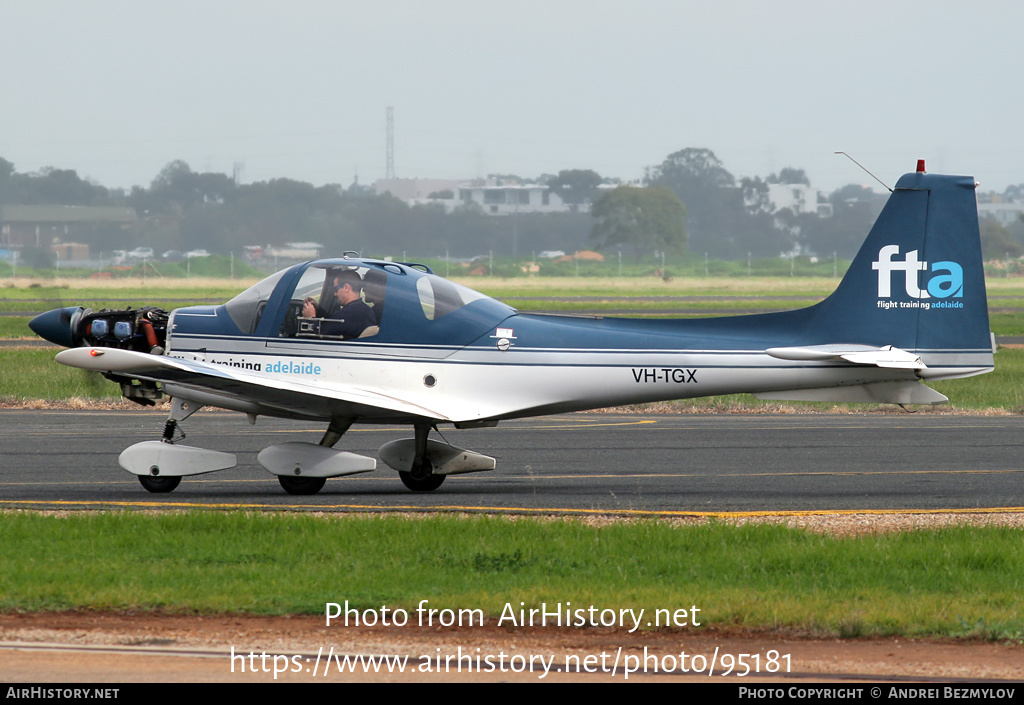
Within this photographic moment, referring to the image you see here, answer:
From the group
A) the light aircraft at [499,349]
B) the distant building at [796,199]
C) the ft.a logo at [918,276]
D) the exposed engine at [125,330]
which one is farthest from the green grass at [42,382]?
the distant building at [796,199]

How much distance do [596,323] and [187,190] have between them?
9846 cm

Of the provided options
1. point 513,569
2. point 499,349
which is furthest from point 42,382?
point 513,569

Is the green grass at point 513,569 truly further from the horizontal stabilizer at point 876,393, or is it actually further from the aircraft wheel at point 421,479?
the aircraft wheel at point 421,479

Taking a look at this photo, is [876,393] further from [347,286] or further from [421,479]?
[347,286]

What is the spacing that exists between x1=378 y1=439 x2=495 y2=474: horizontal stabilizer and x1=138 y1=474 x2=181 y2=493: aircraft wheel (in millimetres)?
2306

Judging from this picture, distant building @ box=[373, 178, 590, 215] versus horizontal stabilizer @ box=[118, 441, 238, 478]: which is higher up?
distant building @ box=[373, 178, 590, 215]

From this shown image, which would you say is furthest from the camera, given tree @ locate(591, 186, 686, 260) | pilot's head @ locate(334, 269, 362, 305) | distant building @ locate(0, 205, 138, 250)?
tree @ locate(591, 186, 686, 260)

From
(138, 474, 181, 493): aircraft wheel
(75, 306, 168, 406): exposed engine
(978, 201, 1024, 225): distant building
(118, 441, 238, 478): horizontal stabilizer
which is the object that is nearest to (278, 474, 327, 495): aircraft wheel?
(118, 441, 238, 478): horizontal stabilizer

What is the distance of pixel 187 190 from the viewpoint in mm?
107438

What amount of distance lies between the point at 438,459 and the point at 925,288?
5658 millimetres

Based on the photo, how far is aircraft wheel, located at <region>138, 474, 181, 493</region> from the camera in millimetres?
14023

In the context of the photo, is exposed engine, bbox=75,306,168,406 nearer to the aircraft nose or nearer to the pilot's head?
the aircraft nose

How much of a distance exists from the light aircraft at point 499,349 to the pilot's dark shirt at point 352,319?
0.18ft

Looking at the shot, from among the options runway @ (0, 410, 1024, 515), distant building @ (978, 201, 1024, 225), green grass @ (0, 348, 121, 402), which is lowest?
green grass @ (0, 348, 121, 402)
